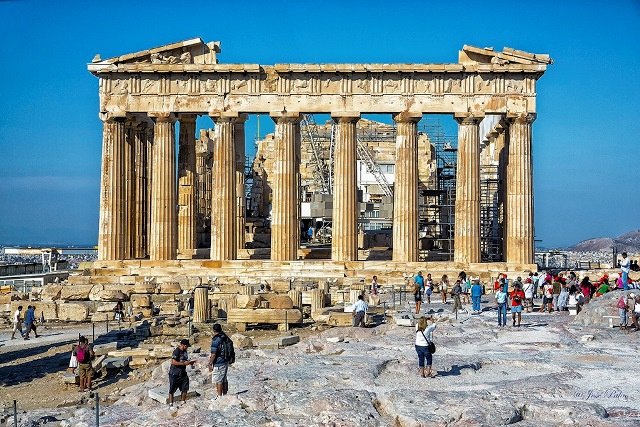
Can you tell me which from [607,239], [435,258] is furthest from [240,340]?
[607,239]

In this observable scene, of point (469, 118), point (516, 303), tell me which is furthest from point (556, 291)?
point (469, 118)

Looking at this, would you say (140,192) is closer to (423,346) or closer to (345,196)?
(345,196)

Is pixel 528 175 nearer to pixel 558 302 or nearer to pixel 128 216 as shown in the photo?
pixel 558 302

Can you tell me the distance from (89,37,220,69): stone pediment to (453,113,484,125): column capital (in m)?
12.8

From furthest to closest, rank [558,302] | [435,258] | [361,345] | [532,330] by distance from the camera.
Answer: [435,258]
[558,302]
[532,330]
[361,345]

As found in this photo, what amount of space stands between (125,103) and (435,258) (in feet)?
66.1

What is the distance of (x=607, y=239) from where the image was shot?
475ft

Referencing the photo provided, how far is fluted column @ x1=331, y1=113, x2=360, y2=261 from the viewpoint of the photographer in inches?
1810

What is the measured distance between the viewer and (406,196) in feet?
150

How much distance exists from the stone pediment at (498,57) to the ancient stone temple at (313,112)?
55mm

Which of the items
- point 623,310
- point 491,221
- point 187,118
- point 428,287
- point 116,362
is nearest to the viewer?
point 116,362

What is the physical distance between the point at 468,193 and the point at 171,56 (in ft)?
54.9

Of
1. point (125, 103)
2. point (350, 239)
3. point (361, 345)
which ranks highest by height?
point (125, 103)

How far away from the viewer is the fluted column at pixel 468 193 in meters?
45.8
